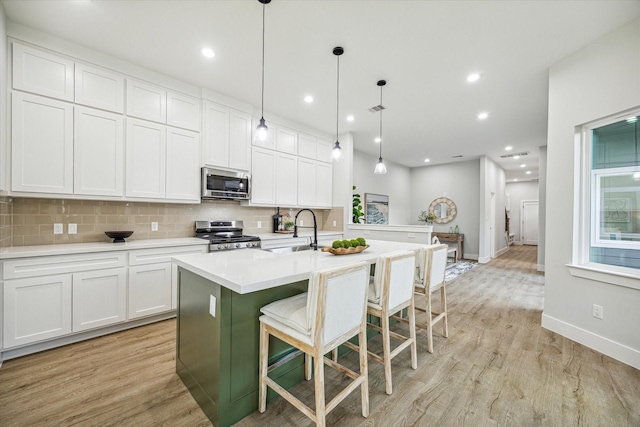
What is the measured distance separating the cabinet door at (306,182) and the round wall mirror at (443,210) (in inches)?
186

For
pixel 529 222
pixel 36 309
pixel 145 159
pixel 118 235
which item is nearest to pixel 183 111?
pixel 145 159

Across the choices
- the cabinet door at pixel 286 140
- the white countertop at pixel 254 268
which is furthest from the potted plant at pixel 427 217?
the white countertop at pixel 254 268

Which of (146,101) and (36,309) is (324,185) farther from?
(36,309)

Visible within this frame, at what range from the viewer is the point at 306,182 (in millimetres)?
4887

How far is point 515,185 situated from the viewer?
11461 millimetres

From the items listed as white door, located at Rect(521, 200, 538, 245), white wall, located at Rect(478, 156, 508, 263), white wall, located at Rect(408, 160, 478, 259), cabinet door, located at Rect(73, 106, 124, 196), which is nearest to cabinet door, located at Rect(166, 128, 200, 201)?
cabinet door, located at Rect(73, 106, 124, 196)

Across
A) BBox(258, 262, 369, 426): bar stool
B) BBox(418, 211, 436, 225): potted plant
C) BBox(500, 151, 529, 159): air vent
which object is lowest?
BBox(258, 262, 369, 426): bar stool

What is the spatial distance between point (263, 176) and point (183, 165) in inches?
47.7

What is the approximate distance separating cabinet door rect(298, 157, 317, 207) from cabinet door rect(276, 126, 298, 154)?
25 cm

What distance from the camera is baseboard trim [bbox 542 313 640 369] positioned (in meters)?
2.20

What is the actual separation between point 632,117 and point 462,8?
1.81m

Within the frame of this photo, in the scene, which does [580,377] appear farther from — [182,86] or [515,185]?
[515,185]

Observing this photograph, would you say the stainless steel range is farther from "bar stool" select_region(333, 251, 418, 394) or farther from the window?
the window

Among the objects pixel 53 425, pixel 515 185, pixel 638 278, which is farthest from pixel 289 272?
pixel 515 185
